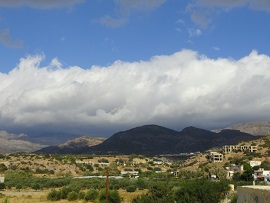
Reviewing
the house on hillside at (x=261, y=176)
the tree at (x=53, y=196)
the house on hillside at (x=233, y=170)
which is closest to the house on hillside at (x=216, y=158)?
the house on hillside at (x=233, y=170)

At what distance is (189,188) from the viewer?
45.4 m

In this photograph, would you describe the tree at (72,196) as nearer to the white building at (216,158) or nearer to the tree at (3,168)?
the tree at (3,168)

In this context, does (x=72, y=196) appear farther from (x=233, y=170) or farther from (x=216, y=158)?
(x=216, y=158)

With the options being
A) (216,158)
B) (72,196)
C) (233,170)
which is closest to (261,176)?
(233,170)

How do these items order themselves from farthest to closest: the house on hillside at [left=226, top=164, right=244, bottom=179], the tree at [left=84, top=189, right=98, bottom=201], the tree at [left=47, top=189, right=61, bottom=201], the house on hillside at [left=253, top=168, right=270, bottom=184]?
the house on hillside at [left=226, top=164, right=244, bottom=179], the house on hillside at [left=253, top=168, right=270, bottom=184], the tree at [left=47, top=189, right=61, bottom=201], the tree at [left=84, top=189, right=98, bottom=201]

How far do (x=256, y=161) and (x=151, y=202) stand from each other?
271 ft

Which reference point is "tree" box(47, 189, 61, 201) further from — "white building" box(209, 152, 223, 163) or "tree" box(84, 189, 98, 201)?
"white building" box(209, 152, 223, 163)

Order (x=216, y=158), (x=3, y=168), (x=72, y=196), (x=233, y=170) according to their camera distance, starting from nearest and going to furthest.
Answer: (x=72, y=196) → (x=233, y=170) → (x=3, y=168) → (x=216, y=158)

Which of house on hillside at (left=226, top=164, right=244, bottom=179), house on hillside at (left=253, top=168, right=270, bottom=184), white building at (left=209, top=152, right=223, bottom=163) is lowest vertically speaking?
house on hillside at (left=253, top=168, right=270, bottom=184)

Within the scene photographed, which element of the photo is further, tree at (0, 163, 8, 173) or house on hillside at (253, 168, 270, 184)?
tree at (0, 163, 8, 173)

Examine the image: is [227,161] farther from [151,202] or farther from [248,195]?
[248,195]

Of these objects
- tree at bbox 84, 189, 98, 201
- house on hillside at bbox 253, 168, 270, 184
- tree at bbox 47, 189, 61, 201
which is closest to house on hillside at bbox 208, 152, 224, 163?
house on hillside at bbox 253, 168, 270, 184

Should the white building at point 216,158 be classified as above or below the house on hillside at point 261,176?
above

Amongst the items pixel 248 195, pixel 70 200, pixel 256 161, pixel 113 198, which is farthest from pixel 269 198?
pixel 256 161
